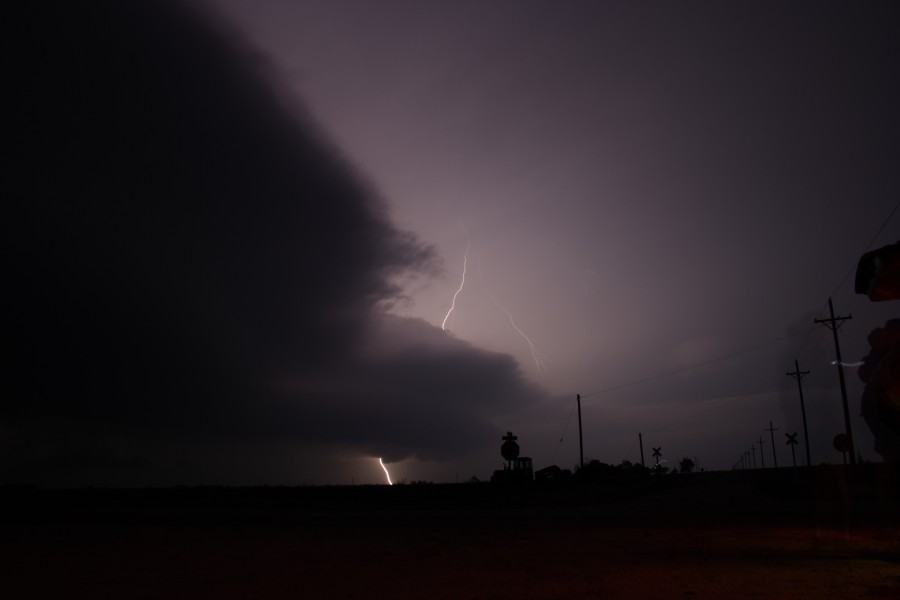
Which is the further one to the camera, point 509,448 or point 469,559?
point 509,448

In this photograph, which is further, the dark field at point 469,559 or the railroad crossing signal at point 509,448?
the railroad crossing signal at point 509,448

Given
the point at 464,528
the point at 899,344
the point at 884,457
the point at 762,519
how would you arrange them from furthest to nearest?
1. the point at 762,519
2. the point at 464,528
3. the point at 884,457
4. the point at 899,344

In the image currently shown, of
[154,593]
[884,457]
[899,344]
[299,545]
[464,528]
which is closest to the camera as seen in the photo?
[154,593]

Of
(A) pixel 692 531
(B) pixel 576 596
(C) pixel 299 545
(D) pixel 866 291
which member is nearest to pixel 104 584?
(C) pixel 299 545

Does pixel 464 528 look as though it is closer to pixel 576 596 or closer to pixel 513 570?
pixel 513 570

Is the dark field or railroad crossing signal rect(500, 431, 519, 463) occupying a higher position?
railroad crossing signal rect(500, 431, 519, 463)

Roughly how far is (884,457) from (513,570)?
19.9ft

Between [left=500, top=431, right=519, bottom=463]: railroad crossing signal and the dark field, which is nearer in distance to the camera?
the dark field

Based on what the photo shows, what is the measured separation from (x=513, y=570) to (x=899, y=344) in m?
6.72

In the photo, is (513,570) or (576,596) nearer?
(576,596)

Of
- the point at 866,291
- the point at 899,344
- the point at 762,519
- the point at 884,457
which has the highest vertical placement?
the point at 866,291

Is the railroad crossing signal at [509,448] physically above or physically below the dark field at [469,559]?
above

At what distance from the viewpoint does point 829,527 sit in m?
17.8

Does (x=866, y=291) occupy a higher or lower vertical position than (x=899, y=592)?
higher
